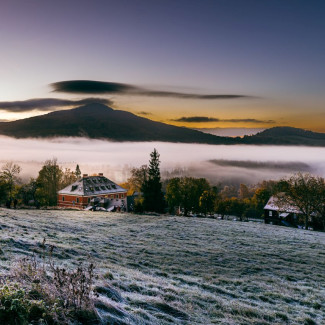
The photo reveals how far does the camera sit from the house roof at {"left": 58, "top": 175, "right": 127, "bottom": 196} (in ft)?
269

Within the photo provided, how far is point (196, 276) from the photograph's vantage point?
1571 cm

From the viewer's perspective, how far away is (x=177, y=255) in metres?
20.0

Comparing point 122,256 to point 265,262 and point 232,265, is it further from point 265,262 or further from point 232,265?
point 265,262

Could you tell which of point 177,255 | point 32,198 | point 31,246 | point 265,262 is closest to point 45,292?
point 31,246

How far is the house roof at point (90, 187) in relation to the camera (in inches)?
3231

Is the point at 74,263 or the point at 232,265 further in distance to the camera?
the point at 232,265

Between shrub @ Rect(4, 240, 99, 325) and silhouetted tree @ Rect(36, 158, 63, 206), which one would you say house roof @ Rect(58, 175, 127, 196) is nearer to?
silhouetted tree @ Rect(36, 158, 63, 206)

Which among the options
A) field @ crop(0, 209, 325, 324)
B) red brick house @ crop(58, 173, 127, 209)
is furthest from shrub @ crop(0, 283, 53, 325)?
red brick house @ crop(58, 173, 127, 209)

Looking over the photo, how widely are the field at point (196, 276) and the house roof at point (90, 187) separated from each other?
55236 millimetres

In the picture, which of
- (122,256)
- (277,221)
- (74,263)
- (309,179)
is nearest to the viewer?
(74,263)

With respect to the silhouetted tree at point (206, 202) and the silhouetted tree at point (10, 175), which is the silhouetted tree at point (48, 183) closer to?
the silhouetted tree at point (10, 175)

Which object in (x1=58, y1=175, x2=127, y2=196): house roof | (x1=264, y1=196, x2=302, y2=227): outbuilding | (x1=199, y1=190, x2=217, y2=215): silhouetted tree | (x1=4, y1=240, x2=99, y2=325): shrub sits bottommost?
(x1=264, y1=196, x2=302, y2=227): outbuilding

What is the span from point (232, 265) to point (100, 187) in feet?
242

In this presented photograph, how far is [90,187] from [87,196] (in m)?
4.16
